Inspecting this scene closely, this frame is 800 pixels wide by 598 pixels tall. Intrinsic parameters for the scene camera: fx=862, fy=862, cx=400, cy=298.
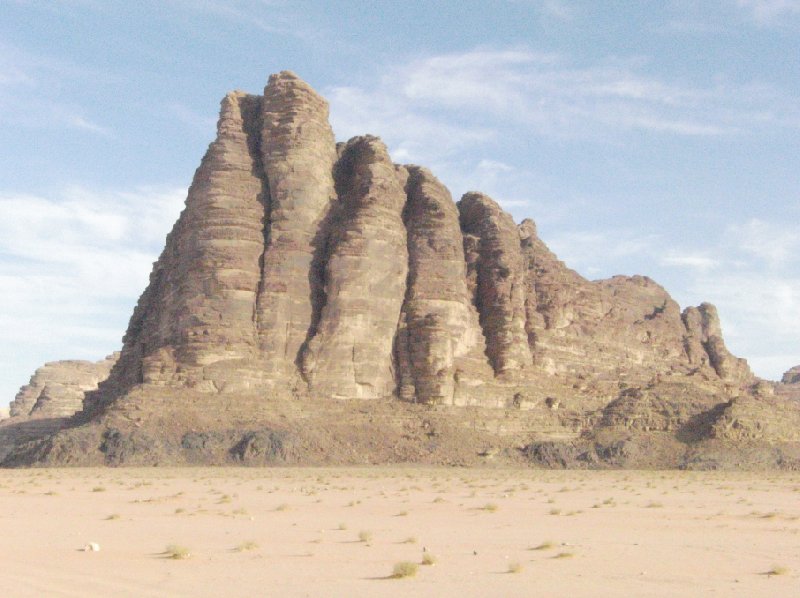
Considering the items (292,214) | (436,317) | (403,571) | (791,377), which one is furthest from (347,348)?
(791,377)

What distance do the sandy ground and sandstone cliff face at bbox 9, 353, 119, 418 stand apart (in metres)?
72.1

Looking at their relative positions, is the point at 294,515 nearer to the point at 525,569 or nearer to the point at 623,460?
the point at 525,569

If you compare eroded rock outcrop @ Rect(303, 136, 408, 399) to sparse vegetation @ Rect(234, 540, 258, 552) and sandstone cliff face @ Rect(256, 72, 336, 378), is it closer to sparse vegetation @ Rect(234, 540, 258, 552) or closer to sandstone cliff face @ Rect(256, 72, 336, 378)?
sandstone cliff face @ Rect(256, 72, 336, 378)

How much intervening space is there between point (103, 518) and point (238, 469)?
1221 inches

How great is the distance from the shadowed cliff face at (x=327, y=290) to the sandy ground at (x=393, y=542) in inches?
1145

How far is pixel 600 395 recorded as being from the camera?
7588cm

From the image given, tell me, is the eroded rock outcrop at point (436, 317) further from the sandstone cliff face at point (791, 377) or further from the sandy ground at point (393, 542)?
the sandstone cliff face at point (791, 377)

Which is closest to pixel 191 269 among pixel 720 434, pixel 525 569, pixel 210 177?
pixel 210 177

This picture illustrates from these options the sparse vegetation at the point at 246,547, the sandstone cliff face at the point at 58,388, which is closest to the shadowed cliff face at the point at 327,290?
the sandstone cliff face at the point at 58,388

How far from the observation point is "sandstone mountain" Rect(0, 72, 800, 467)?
61156mm

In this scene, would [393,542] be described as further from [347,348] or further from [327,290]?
[327,290]

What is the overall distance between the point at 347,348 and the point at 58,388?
54799mm

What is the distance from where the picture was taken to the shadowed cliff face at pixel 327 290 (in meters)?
65.2

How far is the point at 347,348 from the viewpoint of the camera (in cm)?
6706
